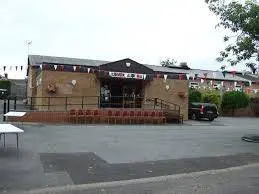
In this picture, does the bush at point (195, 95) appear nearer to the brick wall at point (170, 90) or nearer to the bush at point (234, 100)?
the bush at point (234, 100)

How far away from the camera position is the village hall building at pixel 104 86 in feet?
108

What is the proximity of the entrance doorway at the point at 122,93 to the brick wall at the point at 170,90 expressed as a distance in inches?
31.6

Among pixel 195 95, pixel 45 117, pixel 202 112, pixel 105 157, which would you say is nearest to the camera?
pixel 105 157

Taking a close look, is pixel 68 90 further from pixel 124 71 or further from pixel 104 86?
pixel 124 71

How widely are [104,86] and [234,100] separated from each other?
1742cm

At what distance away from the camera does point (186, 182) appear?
1080 cm

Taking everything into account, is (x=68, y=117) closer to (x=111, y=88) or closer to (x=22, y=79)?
(x=111, y=88)

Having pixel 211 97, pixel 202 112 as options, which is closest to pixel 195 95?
pixel 211 97

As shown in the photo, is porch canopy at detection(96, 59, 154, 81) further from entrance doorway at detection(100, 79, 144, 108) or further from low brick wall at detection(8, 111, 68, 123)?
low brick wall at detection(8, 111, 68, 123)

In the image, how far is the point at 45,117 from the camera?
28.0 m

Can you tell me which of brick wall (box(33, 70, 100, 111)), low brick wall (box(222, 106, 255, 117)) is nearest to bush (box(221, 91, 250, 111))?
low brick wall (box(222, 106, 255, 117))

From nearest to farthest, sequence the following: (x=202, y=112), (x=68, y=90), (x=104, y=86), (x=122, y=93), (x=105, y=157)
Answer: (x=105, y=157) → (x=68, y=90) → (x=104, y=86) → (x=122, y=93) → (x=202, y=112)

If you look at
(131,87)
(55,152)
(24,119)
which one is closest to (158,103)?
(131,87)

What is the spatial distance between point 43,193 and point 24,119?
17965 mm
